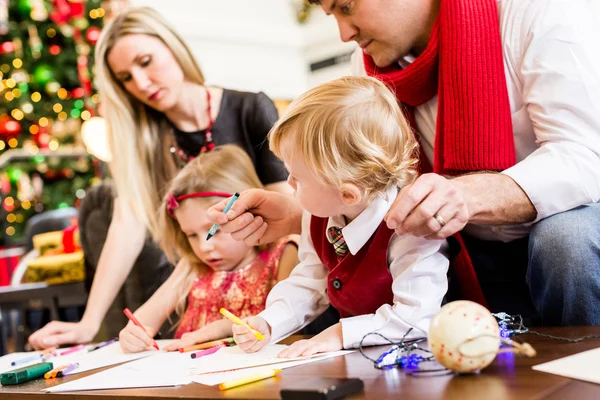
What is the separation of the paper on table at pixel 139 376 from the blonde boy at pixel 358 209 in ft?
0.40

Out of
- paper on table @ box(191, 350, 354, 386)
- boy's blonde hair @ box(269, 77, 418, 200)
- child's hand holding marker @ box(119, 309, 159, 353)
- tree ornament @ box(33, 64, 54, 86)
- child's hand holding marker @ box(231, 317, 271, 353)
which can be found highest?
tree ornament @ box(33, 64, 54, 86)

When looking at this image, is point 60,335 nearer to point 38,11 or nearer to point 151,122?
point 151,122

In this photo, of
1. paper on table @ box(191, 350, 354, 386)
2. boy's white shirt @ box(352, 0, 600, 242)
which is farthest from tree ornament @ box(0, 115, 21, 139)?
paper on table @ box(191, 350, 354, 386)

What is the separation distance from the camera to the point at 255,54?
7184 mm

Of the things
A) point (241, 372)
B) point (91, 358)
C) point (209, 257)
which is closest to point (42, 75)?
point (209, 257)

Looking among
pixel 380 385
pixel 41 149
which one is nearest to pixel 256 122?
pixel 380 385

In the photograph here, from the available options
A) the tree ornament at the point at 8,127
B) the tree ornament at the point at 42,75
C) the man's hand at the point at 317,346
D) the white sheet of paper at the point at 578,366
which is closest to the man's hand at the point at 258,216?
the man's hand at the point at 317,346

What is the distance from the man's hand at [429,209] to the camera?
3.36 feet

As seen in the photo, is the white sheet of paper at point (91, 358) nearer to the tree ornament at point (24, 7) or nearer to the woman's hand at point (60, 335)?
the woman's hand at point (60, 335)

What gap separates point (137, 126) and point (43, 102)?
14.3 feet

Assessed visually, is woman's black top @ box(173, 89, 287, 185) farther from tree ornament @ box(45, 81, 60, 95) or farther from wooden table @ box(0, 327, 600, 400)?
tree ornament @ box(45, 81, 60, 95)

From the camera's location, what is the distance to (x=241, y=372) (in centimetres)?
101

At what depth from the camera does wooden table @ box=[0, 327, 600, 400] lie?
0.74m

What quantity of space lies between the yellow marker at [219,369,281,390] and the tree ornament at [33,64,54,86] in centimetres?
571
